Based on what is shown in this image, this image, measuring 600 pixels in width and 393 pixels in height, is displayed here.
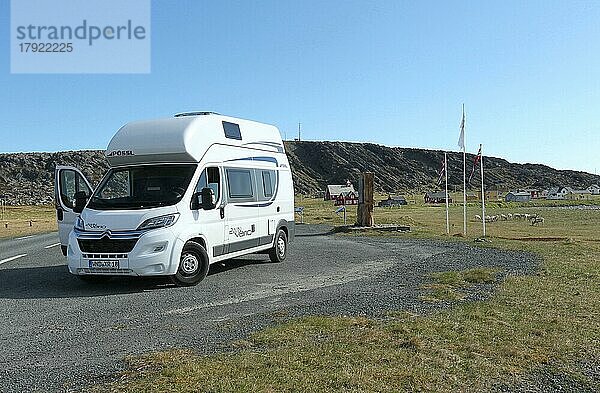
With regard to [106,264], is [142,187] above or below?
above

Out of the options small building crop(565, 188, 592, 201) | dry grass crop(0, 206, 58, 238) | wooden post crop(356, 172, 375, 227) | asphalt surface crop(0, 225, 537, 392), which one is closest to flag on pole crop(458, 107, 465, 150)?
A: wooden post crop(356, 172, 375, 227)

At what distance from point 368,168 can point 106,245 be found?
15881 centimetres

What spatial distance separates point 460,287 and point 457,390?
5205mm

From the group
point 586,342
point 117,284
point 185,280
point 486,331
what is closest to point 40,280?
point 117,284

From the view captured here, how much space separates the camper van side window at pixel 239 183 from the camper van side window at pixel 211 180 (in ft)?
1.36

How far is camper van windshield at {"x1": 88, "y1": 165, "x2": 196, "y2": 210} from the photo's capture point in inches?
428

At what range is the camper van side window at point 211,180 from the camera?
11508mm

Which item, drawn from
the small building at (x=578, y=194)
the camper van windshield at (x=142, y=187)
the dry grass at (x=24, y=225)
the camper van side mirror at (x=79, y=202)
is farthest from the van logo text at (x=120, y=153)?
the small building at (x=578, y=194)

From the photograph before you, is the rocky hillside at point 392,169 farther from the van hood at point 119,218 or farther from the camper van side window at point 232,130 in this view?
the van hood at point 119,218

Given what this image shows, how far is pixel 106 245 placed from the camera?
10375 mm

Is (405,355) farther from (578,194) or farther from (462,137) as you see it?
(578,194)

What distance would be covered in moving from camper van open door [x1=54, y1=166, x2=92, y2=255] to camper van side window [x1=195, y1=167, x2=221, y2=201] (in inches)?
110

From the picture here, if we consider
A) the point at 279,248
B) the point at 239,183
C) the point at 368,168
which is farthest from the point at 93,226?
the point at 368,168

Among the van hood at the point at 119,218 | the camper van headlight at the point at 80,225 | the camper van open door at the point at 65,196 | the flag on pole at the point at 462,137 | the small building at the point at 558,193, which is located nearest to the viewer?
the van hood at the point at 119,218
